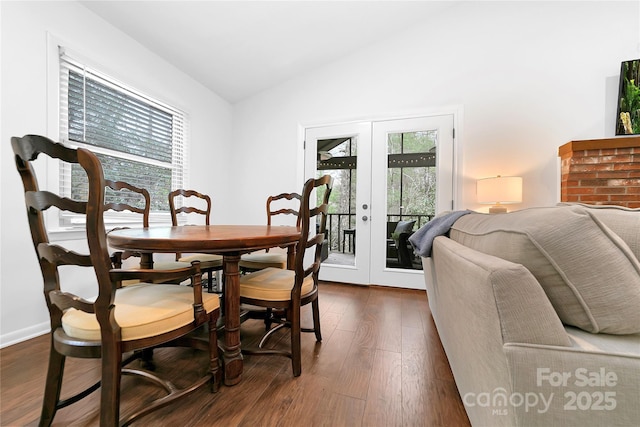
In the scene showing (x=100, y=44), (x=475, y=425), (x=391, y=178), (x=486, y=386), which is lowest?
(x=475, y=425)

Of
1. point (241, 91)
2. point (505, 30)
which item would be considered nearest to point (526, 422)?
point (505, 30)

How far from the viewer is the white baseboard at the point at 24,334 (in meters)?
1.62

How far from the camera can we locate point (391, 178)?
3.17 meters

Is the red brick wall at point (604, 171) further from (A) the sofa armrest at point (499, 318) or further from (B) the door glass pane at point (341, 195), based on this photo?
(A) the sofa armrest at point (499, 318)

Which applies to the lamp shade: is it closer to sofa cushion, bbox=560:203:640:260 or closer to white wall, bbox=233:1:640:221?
white wall, bbox=233:1:640:221

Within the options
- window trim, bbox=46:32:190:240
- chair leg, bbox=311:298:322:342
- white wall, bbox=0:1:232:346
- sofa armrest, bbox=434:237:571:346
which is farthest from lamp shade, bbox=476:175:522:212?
white wall, bbox=0:1:232:346

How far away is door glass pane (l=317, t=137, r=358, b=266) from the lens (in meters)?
3.32

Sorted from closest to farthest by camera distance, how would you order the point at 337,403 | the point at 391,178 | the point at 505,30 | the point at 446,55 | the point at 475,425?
the point at 475,425 < the point at 337,403 < the point at 505,30 < the point at 446,55 < the point at 391,178

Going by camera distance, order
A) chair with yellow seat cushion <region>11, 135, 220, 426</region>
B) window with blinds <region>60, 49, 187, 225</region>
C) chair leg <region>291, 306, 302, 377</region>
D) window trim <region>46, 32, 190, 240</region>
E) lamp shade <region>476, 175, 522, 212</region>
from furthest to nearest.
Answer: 1. lamp shade <region>476, 175, 522, 212</region>
2. window with blinds <region>60, 49, 187, 225</region>
3. window trim <region>46, 32, 190, 240</region>
4. chair leg <region>291, 306, 302, 377</region>
5. chair with yellow seat cushion <region>11, 135, 220, 426</region>

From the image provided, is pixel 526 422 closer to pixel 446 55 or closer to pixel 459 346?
pixel 459 346

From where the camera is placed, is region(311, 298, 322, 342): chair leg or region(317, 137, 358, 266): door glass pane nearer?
region(311, 298, 322, 342): chair leg

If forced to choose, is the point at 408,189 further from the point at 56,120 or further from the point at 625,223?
the point at 56,120

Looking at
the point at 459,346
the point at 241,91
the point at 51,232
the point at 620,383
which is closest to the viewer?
the point at 620,383

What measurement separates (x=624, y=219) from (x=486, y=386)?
0.61 metres
